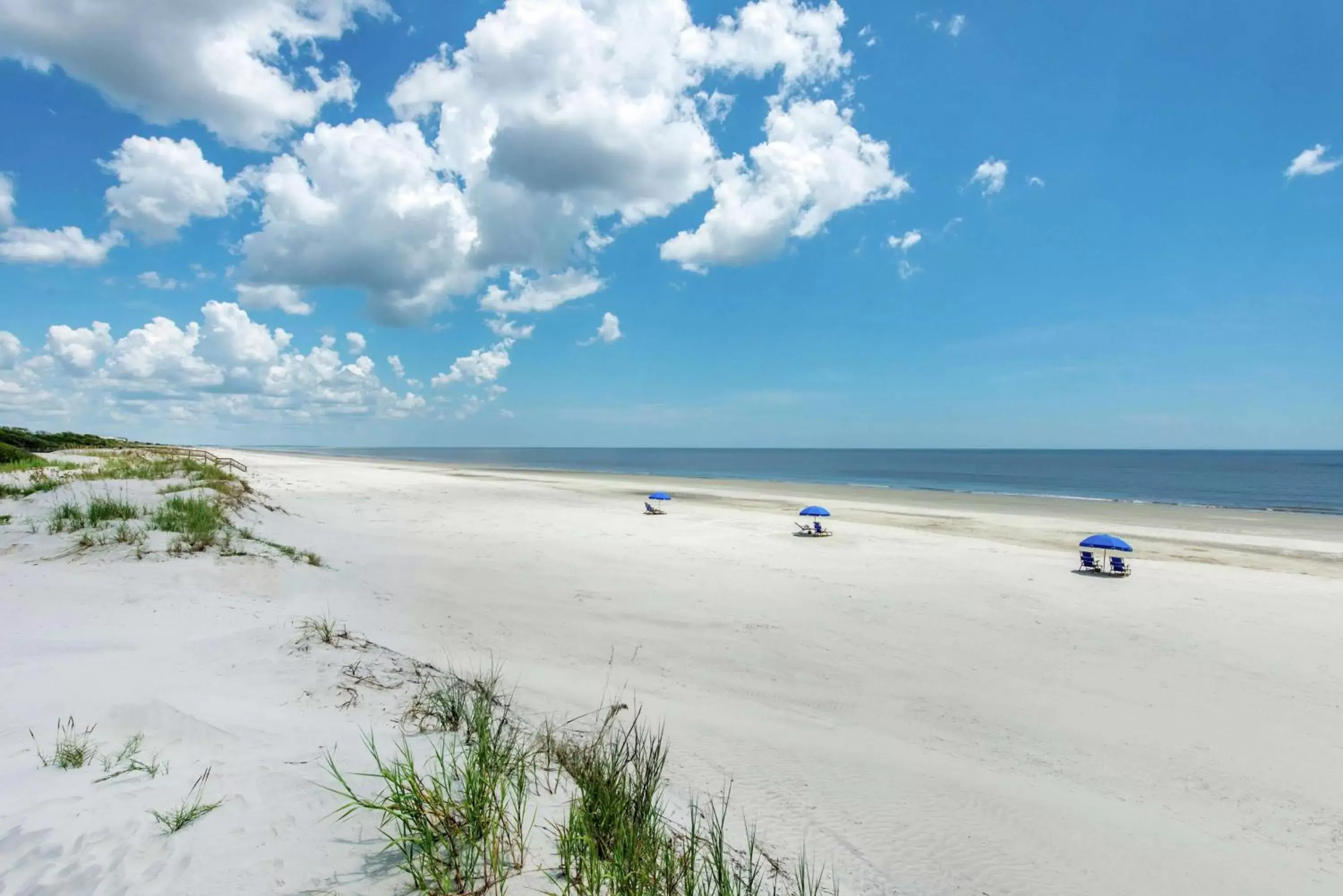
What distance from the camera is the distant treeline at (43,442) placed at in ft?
95.8

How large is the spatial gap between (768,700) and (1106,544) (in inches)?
472

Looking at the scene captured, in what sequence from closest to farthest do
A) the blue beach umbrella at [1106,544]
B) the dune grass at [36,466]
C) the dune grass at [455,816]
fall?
the dune grass at [455,816], the blue beach umbrella at [1106,544], the dune grass at [36,466]

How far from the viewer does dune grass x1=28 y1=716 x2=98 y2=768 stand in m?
3.64

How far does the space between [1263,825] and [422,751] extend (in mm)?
7142

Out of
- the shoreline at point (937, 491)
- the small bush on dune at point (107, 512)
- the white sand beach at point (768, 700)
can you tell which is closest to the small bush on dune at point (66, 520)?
the small bush on dune at point (107, 512)

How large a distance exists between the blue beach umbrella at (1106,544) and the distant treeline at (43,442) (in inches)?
1474

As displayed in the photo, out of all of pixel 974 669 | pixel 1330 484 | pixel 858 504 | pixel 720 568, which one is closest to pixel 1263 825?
pixel 974 669

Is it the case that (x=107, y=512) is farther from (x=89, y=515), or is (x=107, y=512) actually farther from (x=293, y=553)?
(x=293, y=553)

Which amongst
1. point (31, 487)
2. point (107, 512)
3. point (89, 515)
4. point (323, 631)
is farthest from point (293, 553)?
point (31, 487)

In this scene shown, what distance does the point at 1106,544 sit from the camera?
14.6 m

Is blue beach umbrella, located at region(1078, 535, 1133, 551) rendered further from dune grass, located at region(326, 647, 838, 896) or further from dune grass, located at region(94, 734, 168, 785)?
dune grass, located at region(94, 734, 168, 785)

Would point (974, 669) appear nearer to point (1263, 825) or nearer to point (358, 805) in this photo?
point (1263, 825)

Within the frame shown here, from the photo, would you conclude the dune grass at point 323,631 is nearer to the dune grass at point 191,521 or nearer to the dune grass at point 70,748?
the dune grass at point 70,748

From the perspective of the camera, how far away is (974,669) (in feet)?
27.8
